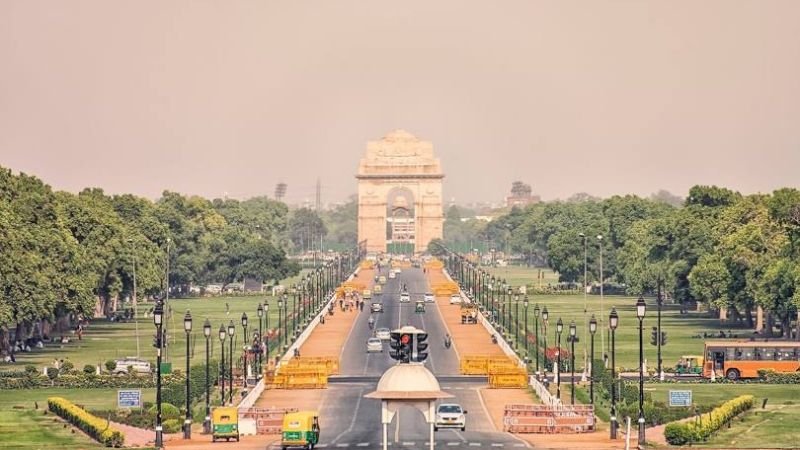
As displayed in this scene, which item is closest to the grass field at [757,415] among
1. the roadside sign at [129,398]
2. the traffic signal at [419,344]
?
the traffic signal at [419,344]

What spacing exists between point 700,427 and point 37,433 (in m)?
21.3

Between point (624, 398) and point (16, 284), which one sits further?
point (16, 284)

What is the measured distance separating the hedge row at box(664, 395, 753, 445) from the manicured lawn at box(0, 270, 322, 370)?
37375 millimetres

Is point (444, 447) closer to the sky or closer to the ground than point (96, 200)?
closer to the ground

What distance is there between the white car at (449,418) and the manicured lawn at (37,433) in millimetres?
11792

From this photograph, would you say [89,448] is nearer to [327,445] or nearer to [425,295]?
[327,445]

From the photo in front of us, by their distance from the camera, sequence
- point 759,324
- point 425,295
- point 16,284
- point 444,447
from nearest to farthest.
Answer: point 444,447, point 16,284, point 759,324, point 425,295

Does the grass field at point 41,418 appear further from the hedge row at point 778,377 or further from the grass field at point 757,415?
the hedge row at point 778,377

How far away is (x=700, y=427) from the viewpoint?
72.3 metres

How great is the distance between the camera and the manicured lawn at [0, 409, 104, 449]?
70637mm

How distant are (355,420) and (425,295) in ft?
331

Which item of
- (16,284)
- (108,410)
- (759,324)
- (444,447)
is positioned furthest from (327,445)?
(759,324)

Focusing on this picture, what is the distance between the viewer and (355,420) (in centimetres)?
8031

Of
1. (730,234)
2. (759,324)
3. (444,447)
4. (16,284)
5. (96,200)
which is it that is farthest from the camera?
(96,200)
